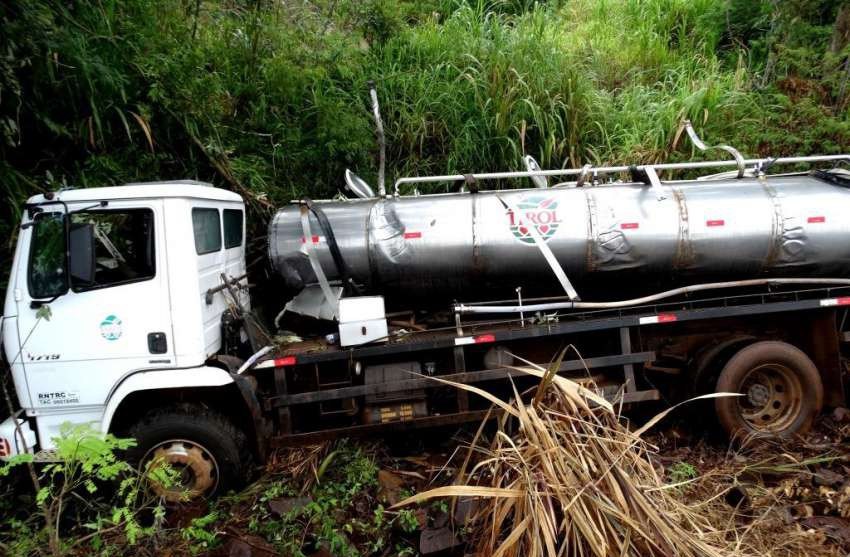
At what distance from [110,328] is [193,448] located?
0.99m

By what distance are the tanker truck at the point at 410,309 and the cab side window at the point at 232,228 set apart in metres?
0.02

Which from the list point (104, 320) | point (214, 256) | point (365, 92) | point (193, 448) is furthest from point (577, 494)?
point (365, 92)

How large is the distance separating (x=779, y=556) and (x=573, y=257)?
2.24m

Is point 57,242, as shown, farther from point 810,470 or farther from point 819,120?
point 819,120

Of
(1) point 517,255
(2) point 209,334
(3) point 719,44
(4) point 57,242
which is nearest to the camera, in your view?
(4) point 57,242

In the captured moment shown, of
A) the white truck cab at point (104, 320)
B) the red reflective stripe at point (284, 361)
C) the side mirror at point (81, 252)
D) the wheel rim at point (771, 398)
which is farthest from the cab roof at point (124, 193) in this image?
the wheel rim at point (771, 398)

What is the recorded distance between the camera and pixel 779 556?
9.14 feet

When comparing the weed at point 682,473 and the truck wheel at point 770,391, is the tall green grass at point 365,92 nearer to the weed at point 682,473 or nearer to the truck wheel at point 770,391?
the truck wheel at point 770,391

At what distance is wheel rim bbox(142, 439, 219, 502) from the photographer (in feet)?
11.4

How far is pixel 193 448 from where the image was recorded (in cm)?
353

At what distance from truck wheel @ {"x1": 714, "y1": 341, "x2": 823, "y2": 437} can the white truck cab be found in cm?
387

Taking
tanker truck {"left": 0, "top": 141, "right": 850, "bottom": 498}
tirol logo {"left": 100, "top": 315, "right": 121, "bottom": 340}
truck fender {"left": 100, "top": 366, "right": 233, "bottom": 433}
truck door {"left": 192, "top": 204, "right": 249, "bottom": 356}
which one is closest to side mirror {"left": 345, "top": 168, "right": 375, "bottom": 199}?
tanker truck {"left": 0, "top": 141, "right": 850, "bottom": 498}

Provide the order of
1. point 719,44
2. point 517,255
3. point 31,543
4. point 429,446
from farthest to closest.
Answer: point 719,44
point 429,446
point 517,255
point 31,543

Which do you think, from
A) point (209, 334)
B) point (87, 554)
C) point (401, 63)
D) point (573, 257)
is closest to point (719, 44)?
point (401, 63)
